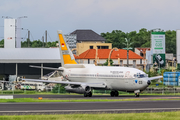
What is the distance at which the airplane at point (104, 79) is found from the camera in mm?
51062

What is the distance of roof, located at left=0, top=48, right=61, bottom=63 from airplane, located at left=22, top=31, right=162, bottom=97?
133 feet

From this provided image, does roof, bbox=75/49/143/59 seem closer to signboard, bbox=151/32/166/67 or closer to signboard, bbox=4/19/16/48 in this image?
signboard, bbox=151/32/166/67

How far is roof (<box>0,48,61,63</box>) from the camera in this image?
3907 inches

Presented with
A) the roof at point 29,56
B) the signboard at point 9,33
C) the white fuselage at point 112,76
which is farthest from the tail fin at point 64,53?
the signboard at point 9,33

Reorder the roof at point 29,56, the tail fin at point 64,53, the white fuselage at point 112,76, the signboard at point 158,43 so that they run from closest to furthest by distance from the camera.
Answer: the white fuselage at point 112,76, the tail fin at point 64,53, the roof at point 29,56, the signboard at point 158,43

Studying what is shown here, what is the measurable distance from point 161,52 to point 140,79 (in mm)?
111904

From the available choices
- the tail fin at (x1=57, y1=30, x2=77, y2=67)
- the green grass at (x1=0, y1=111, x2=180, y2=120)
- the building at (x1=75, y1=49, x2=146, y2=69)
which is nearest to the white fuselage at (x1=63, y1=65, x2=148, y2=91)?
the tail fin at (x1=57, y1=30, x2=77, y2=67)

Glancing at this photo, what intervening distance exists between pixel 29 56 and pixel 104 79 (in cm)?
5011

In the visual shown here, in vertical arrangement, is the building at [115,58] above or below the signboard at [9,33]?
below

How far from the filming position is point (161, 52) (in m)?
160

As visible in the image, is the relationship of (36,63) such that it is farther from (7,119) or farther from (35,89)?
(7,119)

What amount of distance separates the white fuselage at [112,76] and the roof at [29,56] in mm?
41567

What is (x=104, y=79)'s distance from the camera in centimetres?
5422

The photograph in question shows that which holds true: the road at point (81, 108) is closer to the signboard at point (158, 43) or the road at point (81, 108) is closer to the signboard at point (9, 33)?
the signboard at point (9, 33)
